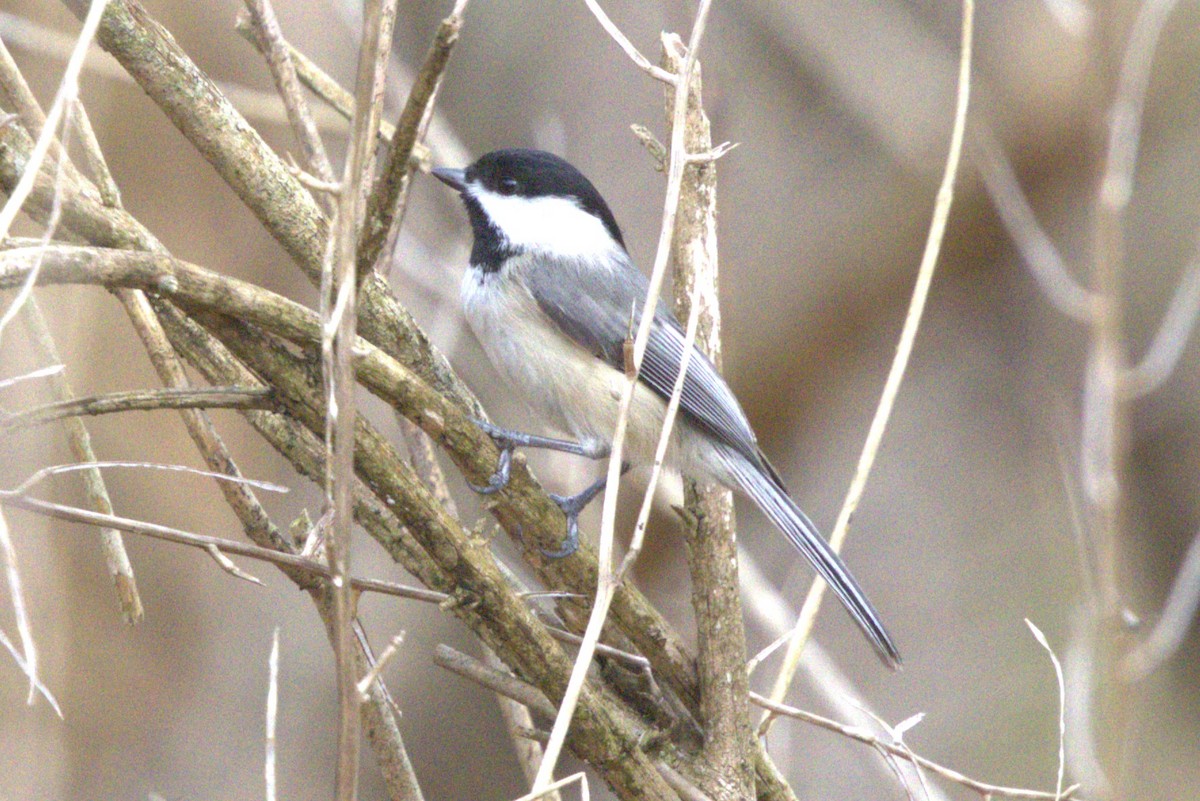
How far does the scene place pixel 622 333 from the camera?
7.85 ft

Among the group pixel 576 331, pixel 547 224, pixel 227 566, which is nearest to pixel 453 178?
pixel 547 224

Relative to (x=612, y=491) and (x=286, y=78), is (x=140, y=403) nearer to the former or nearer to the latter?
(x=612, y=491)

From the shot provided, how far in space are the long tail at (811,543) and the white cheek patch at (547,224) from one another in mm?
600

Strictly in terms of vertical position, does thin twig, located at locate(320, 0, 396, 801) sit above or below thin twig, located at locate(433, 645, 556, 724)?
above

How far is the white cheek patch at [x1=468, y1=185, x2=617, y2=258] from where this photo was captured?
8.30 ft

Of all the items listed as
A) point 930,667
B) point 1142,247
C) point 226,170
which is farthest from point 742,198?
point 226,170

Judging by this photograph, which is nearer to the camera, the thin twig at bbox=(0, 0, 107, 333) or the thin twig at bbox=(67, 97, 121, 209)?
the thin twig at bbox=(0, 0, 107, 333)

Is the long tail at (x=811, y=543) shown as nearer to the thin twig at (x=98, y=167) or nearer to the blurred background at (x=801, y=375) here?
the blurred background at (x=801, y=375)

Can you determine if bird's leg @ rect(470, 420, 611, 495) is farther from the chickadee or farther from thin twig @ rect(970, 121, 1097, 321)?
thin twig @ rect(970, 121, 1097, 321)

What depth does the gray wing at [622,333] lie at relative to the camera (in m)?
2.30

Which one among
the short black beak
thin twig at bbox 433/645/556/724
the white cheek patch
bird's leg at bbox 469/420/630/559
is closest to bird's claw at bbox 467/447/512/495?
bird's leg at bbox 469/420/630/559

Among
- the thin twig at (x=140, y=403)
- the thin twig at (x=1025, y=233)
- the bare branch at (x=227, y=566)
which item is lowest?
the bare branch at (x=227, y=566)

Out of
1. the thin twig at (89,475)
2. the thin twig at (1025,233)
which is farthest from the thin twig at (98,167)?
the thin twig at (1025,233)

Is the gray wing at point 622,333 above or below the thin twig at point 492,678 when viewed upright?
above
